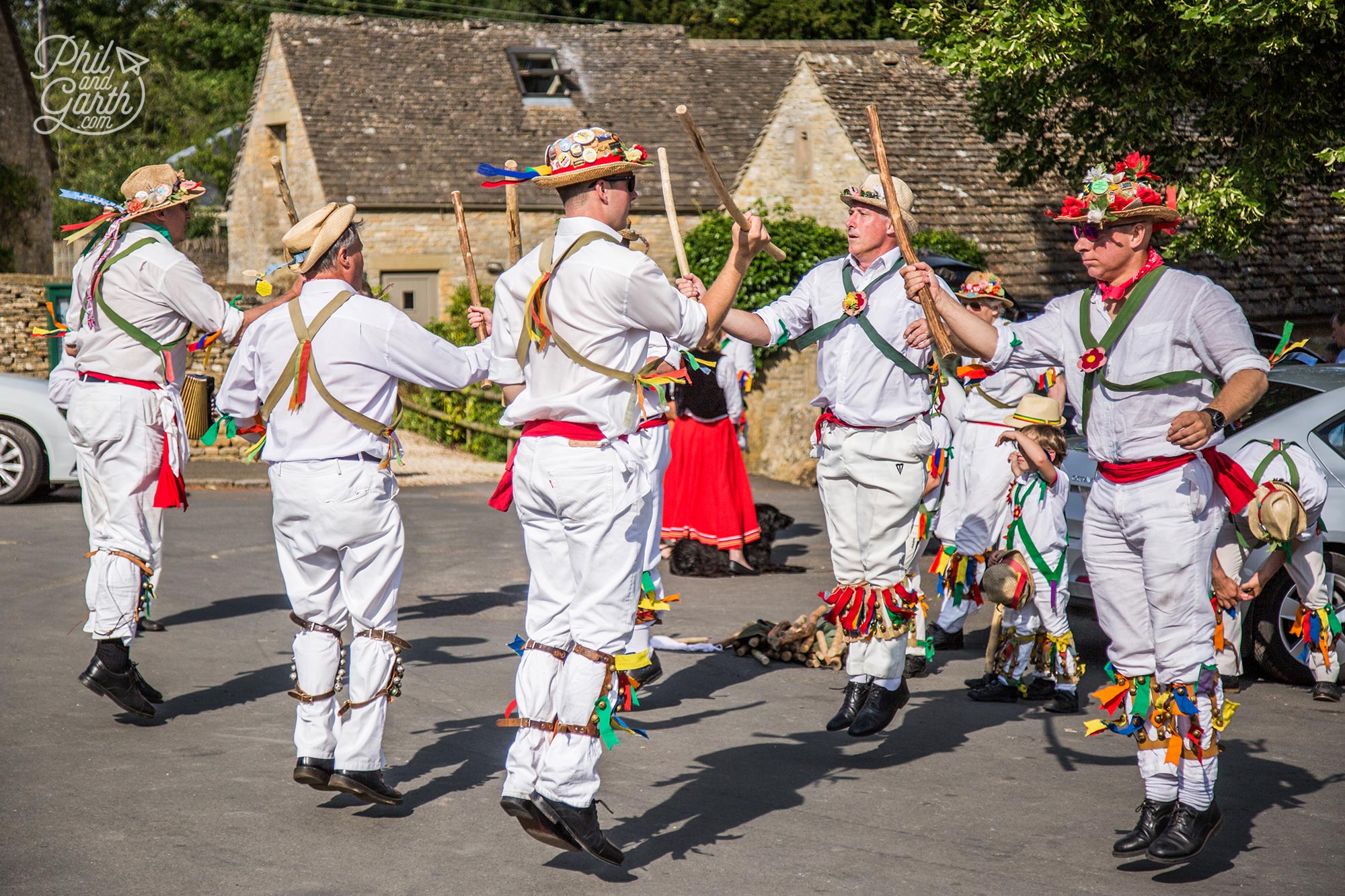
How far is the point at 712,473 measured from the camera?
10.9 metres

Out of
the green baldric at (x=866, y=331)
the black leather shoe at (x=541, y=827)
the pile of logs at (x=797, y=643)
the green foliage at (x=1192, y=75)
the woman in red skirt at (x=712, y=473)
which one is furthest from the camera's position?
the green foliage at (x=1192, y=75)

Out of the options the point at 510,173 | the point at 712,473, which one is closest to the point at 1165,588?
the point at 510,173

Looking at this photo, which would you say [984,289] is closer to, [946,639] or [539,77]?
[946,639]

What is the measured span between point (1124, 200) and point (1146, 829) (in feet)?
7.39

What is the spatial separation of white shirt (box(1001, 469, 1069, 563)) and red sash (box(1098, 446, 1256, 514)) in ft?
7.36

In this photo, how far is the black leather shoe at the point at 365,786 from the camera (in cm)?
512

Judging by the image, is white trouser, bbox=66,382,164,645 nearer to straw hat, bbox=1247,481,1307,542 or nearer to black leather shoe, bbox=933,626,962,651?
black leather shoe, bbox=933,626,962,651

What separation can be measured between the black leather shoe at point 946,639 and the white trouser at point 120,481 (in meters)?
4.60

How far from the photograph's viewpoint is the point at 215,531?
12.5 m

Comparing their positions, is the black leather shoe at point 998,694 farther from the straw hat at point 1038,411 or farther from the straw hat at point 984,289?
the straw hat at point 984,289

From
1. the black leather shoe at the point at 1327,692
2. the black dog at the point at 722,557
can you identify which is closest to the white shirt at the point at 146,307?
the black dog at the point at 722,557

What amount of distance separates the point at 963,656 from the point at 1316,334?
15.0 metres

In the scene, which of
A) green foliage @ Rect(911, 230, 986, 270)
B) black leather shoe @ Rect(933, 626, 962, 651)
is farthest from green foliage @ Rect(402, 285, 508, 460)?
black leather shoe @ Rect(933, 626, 962, 651)

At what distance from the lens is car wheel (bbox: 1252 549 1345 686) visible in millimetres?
7637
